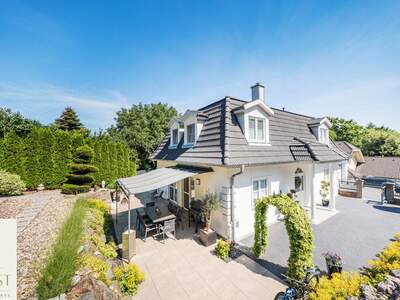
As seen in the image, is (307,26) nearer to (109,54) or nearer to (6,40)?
(109,54)

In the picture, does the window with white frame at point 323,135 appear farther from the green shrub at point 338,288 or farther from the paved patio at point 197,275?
the green shrub at point 338,288

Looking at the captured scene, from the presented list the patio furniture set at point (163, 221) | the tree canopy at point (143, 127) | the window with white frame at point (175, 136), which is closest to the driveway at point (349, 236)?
the patio furniture set at point (163, 221)

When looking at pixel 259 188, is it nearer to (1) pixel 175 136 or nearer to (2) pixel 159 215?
(2) pixel 159 215

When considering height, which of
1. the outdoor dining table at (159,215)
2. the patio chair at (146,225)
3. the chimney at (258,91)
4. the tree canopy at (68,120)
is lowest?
the patio chair at (146,225)

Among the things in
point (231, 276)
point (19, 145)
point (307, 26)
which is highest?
point (307, 26)

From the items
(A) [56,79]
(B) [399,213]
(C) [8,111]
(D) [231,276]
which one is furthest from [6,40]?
(C) [8,111]

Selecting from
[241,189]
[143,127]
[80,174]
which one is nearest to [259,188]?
[241,189]

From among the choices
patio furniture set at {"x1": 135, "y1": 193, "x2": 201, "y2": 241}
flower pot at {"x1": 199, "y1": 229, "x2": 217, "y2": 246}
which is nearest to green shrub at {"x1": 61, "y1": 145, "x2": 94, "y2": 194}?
patio furniture set at {"x1": 135, "y1": 193, "x2": 201, "y2": 241}
